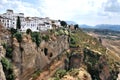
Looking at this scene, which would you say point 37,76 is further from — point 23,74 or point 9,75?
point 9,75

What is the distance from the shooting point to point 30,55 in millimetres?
62250

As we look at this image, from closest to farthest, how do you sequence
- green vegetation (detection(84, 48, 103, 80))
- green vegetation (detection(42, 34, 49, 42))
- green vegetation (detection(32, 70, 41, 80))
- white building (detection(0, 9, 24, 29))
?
1. green vegetation (detection(32, 70, 41, 80))
2. green vegetation (detection(42, 34, 49, 42))
3. white building (detection(0, 9, 24, 29))
4. green vegetation (detection(84, 48, 103, 80))

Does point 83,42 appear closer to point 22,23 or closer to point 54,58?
point 54,58

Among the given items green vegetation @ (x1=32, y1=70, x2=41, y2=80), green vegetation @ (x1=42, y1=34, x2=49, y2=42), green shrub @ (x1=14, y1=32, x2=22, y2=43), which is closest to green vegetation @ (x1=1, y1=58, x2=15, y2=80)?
green shrub @ (x1=14, y1=32, x2=22, y2=43)

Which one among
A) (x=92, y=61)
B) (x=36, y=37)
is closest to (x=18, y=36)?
(x=36, y=37)

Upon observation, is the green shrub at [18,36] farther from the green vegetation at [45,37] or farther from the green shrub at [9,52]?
the green vegetation at [45,37]

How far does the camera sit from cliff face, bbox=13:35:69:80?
59.0 metres

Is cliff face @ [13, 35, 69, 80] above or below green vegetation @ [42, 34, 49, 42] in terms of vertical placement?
below

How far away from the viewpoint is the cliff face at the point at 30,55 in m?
59.0

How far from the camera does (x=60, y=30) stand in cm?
7762

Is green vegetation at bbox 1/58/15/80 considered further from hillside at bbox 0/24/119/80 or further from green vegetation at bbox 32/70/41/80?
green vegetation at bbox 32/70/41/80

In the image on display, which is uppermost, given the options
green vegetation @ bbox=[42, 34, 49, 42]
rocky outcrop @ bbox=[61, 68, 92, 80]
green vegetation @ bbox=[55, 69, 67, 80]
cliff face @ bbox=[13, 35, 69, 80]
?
green vegetation @ bbox=[42, 34, 49, 42]

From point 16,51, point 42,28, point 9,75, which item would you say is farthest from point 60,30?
point 9,75

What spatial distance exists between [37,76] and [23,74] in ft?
12.6
